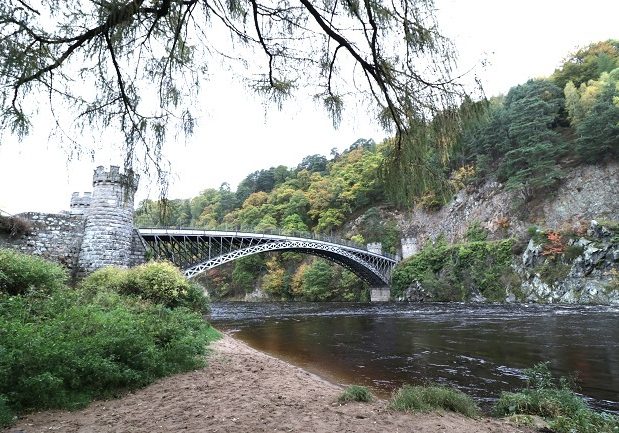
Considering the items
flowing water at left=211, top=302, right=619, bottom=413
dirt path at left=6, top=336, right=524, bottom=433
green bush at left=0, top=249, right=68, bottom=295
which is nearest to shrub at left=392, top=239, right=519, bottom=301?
flowing water at left=211, top=302, right=619, bottom=413

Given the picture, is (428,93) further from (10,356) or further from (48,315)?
(48,315)

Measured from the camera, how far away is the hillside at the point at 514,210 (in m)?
28.5

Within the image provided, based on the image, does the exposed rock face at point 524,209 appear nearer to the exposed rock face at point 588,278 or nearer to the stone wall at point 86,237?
the exposed rock face at point 588,278

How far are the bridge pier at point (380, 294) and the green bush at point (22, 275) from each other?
3585 cm

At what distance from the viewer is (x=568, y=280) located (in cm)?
2616

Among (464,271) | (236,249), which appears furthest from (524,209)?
(236,249)

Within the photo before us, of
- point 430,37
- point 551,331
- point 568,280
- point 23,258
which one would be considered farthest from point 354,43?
point 568,280

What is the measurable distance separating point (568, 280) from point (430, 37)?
28.2 metres

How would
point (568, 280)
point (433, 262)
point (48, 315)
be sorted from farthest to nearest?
point (433, 262), point (568, 280), point (48, 315)

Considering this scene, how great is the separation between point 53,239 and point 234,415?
16.0m

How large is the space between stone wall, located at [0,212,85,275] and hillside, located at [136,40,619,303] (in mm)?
5257

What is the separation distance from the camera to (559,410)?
16.2 feet

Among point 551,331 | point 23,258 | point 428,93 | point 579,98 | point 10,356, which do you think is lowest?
point 551,331

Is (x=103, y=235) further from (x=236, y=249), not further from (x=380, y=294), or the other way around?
(x=380, y=294)
